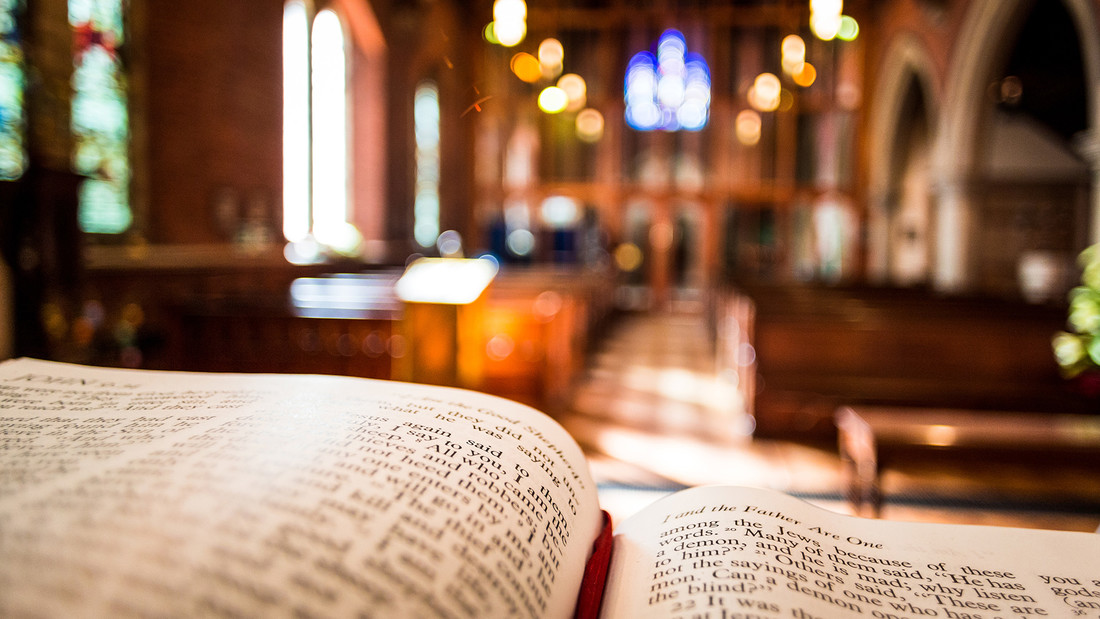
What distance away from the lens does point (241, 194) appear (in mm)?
6586

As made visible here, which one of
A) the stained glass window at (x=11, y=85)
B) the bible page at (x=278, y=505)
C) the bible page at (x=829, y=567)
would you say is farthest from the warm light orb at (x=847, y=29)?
the bible page at (x=278, y=505)

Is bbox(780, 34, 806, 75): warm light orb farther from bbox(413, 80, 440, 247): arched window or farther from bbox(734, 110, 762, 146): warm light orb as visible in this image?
bbox(413, 80, 440, 247): arched window

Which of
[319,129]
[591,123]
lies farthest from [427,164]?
[591,123]

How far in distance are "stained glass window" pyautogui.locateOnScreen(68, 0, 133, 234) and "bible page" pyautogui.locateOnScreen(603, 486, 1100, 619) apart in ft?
18.2

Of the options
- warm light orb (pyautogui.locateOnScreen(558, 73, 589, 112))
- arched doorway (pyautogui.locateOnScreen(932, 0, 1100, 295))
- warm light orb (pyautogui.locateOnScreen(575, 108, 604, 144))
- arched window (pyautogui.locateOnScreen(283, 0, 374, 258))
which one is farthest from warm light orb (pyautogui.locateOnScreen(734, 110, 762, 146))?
arched window (pyautogui.locateOnScreen(283, 0, 374, 258))

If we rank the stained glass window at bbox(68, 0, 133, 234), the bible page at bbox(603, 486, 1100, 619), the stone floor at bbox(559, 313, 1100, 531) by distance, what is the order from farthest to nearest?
the stained glass window at bbox(68, 0, 133, 234)
the stone floor at bbox(559, 313, 1100, 531)
the bible page at bbox(603, 486, 1100, 619)

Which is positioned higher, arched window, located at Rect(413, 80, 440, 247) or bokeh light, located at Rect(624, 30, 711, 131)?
bokeh light, located at Rect(624, 30, 711, 131)

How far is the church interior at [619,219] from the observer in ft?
11.4

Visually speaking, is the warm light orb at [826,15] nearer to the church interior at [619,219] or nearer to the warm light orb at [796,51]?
the church interior at [619,219]

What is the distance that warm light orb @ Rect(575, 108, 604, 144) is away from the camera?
45.2 feet

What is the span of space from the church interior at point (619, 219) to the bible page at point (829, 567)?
753 mm

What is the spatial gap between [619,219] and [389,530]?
13.5 m

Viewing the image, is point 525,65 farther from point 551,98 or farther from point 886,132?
point 886,132

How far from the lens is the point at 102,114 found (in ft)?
17.0
